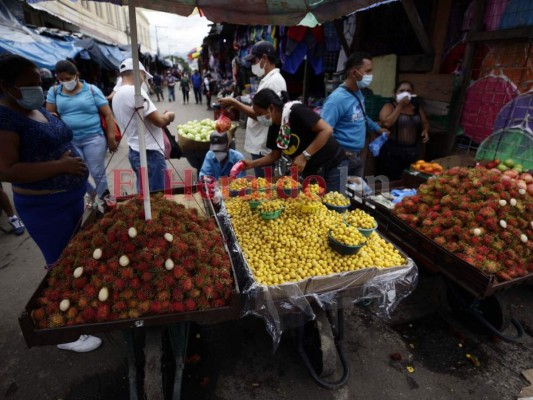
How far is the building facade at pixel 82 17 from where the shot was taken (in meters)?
11.5

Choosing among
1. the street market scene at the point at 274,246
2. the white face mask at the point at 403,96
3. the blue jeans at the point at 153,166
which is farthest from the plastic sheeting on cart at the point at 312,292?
the white face mask at the point at 403,96

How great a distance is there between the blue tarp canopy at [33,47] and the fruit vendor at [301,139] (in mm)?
6802

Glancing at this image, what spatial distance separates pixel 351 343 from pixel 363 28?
5556 millimetres

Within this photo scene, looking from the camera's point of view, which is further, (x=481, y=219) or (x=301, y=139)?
(x=301, y=139)

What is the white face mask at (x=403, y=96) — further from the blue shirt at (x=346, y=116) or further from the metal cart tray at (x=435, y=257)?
the metal cart tray at (x=435, y=257)

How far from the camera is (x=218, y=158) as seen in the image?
12.8 feet

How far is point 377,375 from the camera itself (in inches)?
100

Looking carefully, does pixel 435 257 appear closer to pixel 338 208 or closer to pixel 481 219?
pixel 481 219

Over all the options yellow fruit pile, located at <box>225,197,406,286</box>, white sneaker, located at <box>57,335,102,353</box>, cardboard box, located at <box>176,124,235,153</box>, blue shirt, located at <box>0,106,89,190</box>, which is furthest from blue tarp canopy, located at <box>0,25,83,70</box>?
yellow fruit pile, located at <box>225,197,406,286</box>

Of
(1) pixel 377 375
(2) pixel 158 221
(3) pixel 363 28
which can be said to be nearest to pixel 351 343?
(1) pixel 377 375

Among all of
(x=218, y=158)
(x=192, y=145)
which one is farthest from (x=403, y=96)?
(x=192, y=145)

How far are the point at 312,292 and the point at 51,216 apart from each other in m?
2.02

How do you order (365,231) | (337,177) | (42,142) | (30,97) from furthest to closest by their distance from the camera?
1. (337,177)
2. (365,231)
3. (42,142)
4. (30,97)

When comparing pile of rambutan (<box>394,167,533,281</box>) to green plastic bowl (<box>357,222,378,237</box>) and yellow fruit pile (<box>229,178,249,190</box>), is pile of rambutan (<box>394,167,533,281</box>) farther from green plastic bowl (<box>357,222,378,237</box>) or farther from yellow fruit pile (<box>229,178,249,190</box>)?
yellow fruit pile (<box>229,178,249,190</box>)
